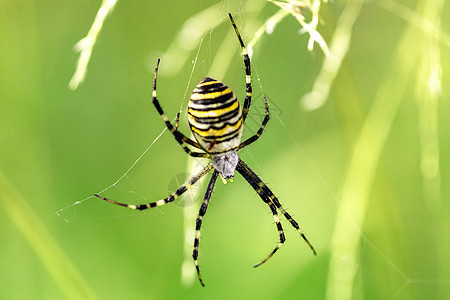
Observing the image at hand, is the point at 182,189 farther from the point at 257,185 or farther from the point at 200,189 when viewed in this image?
the point at 257,185

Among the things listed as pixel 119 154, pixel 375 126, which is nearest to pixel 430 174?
pixel 375 126

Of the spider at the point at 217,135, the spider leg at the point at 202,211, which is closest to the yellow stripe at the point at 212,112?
the spider at the point at 217,135

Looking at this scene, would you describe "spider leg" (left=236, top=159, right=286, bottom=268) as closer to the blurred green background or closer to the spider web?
the blurred green background

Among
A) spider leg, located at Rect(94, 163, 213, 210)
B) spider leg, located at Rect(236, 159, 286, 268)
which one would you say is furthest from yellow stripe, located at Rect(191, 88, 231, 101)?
spider leg, located at Rect(236, 159, 286, 268)

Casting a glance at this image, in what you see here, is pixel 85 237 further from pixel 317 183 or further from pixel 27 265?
pixel 317 183

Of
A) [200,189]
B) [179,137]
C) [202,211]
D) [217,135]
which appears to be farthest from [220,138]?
[202,211]

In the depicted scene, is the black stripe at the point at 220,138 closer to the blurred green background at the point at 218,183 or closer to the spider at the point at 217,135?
the spider at the point at 217,135
